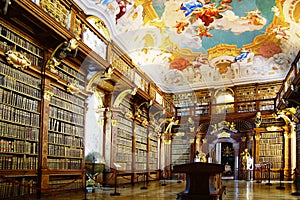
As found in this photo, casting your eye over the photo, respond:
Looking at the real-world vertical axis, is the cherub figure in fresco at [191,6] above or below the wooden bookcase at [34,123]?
above

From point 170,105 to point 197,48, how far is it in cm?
402

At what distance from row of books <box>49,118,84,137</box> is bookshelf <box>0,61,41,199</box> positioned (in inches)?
25.6

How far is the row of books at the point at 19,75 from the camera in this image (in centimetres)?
702

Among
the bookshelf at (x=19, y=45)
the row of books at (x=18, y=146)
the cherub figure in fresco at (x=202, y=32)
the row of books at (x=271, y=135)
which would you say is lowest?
the row of books at (x=18, y=146)

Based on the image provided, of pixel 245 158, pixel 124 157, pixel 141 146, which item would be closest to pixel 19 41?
pixel 124 157

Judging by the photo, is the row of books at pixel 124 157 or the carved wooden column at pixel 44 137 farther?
→ the row of books at pixel 124 157

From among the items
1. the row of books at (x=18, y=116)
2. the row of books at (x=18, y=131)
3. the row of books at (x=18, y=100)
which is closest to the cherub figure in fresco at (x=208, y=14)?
the row of books at (x=18, y=100)

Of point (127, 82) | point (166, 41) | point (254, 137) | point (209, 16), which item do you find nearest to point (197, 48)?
point (166, 41)

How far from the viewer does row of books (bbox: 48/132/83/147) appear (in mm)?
8688

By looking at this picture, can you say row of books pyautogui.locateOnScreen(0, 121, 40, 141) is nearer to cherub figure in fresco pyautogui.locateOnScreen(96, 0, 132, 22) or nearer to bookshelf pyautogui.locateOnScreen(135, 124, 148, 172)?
cherub figure in fresco pyautogui.locateOnScreen(96, 0, 132, 22)

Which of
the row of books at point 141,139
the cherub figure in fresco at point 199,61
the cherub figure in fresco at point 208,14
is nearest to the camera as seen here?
the cherub figure in fresco at point 208,14

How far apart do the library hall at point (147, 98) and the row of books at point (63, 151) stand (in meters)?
0.05

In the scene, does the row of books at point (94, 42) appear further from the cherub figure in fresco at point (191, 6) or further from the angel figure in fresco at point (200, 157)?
the angel figure in fresco at point (200, 157)

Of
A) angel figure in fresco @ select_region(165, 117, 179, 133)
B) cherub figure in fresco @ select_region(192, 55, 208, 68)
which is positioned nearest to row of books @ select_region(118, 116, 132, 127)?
angel figure in fresco @ select_region(165, 117, 179, 133)
